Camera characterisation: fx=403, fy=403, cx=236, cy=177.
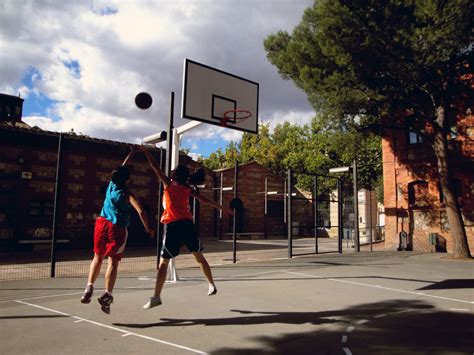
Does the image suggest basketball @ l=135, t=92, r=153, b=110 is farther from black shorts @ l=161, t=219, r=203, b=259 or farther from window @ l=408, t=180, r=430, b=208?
window @ l=408, t=180, r=430, b=208

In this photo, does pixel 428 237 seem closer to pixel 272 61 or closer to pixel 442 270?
pixel 442 270

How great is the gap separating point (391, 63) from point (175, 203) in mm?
12797

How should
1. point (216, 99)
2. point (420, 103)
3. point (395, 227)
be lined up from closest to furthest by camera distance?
1. point (216, 99)
2. point (420, 103)
3. point (395, 227)

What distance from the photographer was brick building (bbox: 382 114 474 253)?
18719 millimetres

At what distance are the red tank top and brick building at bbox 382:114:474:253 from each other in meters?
17.1

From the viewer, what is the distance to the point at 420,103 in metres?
17.9

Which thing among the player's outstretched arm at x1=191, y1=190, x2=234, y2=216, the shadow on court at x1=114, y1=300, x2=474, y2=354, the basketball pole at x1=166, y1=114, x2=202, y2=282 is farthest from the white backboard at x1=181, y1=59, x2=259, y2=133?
the shadow on court at x1=114, y1=300, x2=474, y2=354

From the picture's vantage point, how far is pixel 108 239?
17.1 ft

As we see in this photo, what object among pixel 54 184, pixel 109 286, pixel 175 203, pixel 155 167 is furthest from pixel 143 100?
pixel 54 184

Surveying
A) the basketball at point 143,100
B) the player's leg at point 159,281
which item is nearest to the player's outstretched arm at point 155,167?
the player's leg at point 159,281

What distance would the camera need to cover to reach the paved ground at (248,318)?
4.35 metres

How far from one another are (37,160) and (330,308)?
18996 mm

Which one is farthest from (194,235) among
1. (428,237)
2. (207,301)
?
(428,237)

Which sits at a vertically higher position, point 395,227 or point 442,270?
point 395,227
